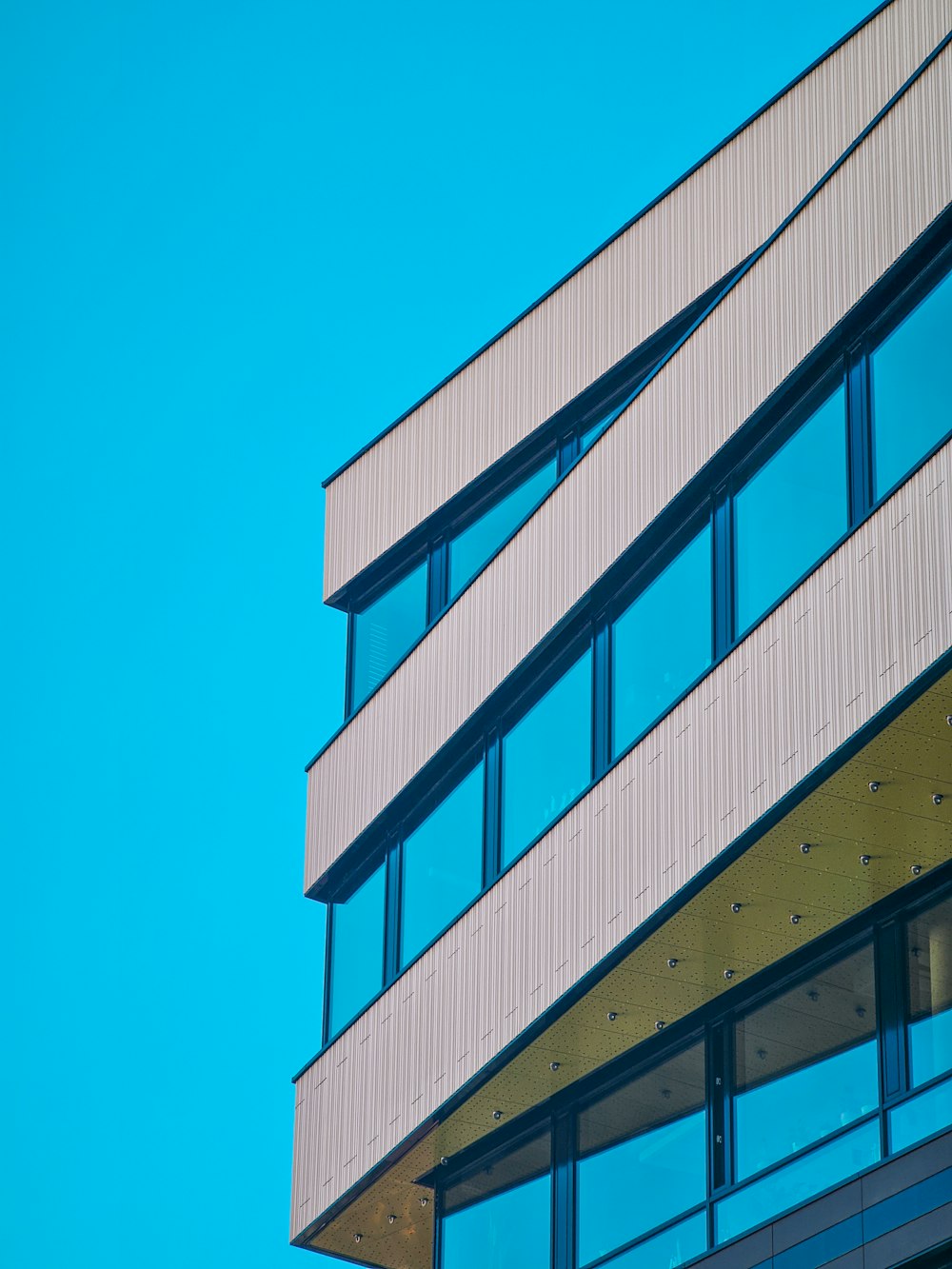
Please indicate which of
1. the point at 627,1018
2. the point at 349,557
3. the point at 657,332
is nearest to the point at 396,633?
the point at 349,557

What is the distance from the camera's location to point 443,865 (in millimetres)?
28453

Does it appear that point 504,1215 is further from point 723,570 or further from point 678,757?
point 723,570

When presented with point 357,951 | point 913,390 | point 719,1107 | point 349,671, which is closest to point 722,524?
point 913,390

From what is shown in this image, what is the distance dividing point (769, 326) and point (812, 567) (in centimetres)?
340

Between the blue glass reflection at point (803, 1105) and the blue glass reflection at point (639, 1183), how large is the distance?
2.64 ft

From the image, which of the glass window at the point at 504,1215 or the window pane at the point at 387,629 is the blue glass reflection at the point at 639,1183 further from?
the window pane at the point at 387,629

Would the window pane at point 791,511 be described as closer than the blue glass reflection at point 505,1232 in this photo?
Result: Yes

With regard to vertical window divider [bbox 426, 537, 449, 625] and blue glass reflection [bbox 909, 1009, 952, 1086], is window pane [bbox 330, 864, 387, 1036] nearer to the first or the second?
vertical window divider [bbox 426, 537, 449, 625]

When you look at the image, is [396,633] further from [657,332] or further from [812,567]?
[812,567]

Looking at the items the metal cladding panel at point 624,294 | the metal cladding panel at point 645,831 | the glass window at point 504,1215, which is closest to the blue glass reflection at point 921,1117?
the metal cladding panel at point 645,831

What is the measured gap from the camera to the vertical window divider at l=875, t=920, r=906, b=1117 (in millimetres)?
20312

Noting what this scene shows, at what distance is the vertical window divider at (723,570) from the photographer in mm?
23109

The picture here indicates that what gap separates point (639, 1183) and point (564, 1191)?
167cm

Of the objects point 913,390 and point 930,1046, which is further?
point 913,390
